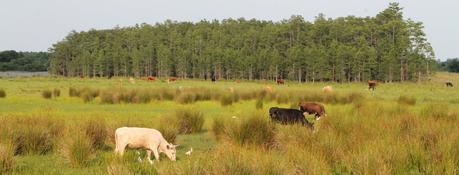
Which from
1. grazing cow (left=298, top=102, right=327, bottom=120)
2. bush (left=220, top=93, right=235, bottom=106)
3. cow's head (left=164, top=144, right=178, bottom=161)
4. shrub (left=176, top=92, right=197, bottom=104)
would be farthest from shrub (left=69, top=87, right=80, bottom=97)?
cow's head (left=164, top=144, right=178, bottom=161)

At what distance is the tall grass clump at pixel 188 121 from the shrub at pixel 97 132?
3.82 metres

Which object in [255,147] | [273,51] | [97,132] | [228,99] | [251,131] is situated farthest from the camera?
[273,51]

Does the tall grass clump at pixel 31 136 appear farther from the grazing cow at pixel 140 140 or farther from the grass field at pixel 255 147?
the grazing cow at pixel 140 140

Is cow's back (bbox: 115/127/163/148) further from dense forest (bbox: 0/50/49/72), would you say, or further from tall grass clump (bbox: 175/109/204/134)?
dense forest (bbox: 0/50/49/72)

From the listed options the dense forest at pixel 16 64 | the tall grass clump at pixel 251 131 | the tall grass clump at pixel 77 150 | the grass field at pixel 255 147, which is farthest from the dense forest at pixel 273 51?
the tall grass clump at pixel 77 150

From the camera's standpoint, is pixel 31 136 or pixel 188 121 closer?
pixel 31 136

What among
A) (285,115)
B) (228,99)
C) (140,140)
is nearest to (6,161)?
(140,140)

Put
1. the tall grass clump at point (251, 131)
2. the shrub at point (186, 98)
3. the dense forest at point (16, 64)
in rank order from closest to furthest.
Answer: the tall grass clump at point (251, 131)
the shrub at point (186, 98)
the dense forest at point (16, 64)

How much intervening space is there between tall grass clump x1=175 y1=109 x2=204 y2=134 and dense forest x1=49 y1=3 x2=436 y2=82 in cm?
6998

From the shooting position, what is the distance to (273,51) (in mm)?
96188

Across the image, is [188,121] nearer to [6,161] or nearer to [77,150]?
[77,150]

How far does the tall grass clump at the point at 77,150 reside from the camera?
400 inches

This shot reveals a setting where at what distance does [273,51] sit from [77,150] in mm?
87195

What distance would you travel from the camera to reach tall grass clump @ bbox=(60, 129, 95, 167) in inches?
400
